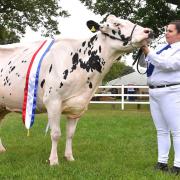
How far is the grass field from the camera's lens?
632 cm

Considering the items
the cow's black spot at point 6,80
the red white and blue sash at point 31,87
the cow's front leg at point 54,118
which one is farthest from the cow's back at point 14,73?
the cow's front leg at point 54,118

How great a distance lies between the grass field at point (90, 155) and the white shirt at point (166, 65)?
1.29 metres

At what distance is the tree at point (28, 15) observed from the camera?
34.4 metres

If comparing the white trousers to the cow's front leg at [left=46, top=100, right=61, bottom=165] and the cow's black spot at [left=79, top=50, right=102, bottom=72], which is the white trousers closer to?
the cow's black spot at [left=79, top=50, right=102, bottom=72]

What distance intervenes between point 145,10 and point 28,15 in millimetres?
10069

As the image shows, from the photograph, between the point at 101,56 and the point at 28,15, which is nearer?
the point at 101,56

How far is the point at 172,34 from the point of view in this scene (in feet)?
20.8

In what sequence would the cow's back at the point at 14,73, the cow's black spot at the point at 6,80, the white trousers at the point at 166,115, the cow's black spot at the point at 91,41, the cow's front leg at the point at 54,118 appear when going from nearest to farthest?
the white trousers at the point at 166,115, the cow's front leg at the point at 54,118, the cow's black spot at the point at 91,41, the cow's back at the point at 14,73, the cow's black spot at the point at 6,80

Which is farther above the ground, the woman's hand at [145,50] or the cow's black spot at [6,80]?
the woman's hand at [145,50]

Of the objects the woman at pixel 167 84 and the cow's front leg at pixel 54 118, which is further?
the cow's front leg at pixel 54 118

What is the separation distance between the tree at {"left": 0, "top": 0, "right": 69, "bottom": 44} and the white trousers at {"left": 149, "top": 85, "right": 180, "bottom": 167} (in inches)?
1134

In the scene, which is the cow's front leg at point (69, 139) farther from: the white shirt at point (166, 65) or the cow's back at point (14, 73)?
the white shirt at point (166, 65)

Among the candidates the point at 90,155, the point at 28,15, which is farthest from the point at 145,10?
the point at 90,155

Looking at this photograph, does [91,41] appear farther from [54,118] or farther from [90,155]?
[90,155]
